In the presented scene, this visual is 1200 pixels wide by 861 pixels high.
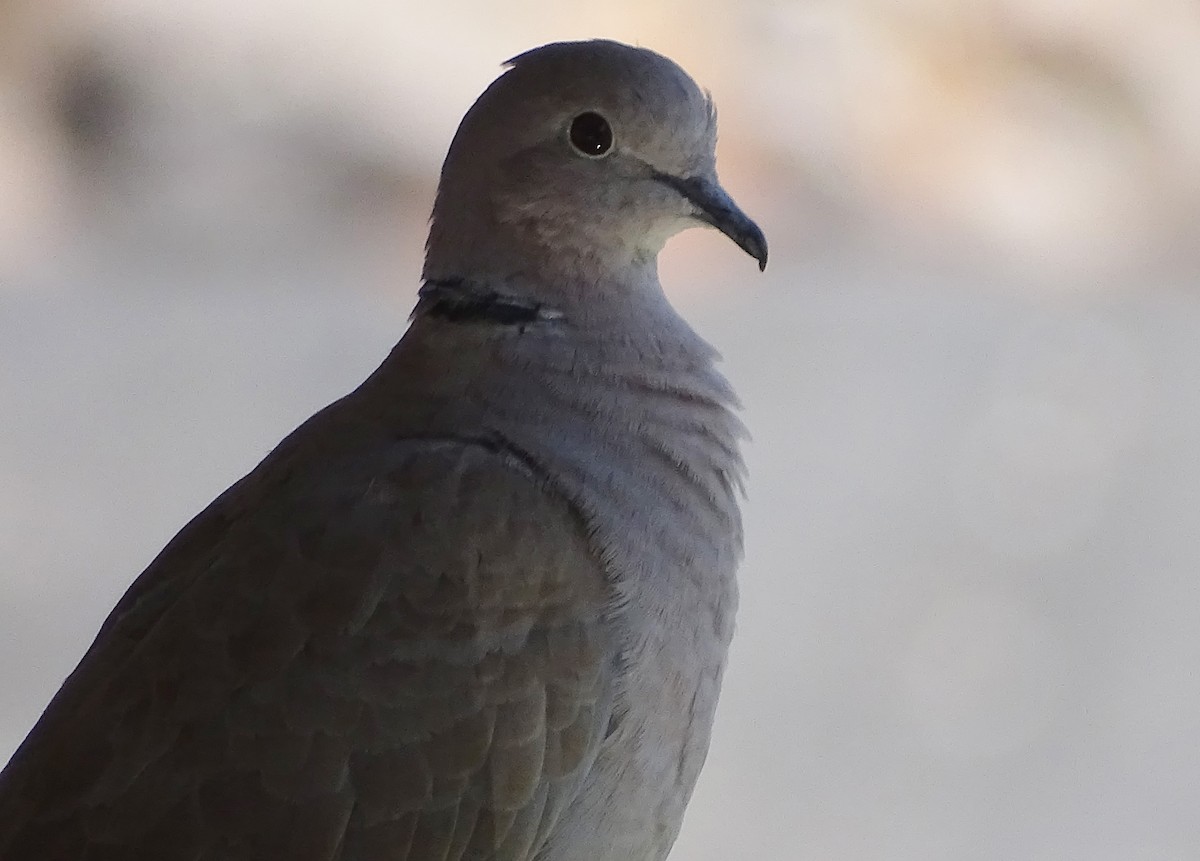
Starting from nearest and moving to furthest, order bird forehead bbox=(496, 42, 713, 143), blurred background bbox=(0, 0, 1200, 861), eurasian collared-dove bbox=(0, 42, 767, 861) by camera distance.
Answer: eurasian collared-dove bbox=(0, 42, 767, 861) < bird forehead bbox=(496, 42, 713, 143) < blurred background bbox=(0, 0, 1200, 861)

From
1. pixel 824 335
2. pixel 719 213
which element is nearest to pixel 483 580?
pixel 719 213

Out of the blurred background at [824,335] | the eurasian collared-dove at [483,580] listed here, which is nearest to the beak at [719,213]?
the eurasian collared-dove at [483,580]

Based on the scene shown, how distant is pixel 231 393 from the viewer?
2338 mm

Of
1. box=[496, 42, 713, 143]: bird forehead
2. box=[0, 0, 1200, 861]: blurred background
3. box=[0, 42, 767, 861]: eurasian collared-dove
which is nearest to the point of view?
box=[0, 42, 767, 861]: eurasian collared-dove

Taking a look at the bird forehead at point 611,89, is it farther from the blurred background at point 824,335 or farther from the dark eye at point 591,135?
the blurred background at point 824,335

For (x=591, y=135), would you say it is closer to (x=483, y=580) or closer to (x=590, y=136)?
(x=590, y=136)

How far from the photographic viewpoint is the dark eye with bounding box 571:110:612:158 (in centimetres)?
114

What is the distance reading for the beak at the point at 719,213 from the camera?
1.15 m

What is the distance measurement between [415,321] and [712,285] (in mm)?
1302

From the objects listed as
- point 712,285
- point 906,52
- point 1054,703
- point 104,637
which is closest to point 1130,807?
point 1054,703

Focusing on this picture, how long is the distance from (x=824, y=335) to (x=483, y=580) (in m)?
1.55

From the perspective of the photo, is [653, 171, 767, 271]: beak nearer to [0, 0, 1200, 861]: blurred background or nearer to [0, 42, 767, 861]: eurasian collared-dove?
[0, 42, 767, 861]: eurasian collared-dove

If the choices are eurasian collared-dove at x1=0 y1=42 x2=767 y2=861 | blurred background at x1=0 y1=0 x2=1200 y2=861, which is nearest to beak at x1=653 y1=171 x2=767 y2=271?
eurasian collared-dove at x1=0 y1=42 x2=767 y2=861

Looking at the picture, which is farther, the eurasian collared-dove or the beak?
the beak
